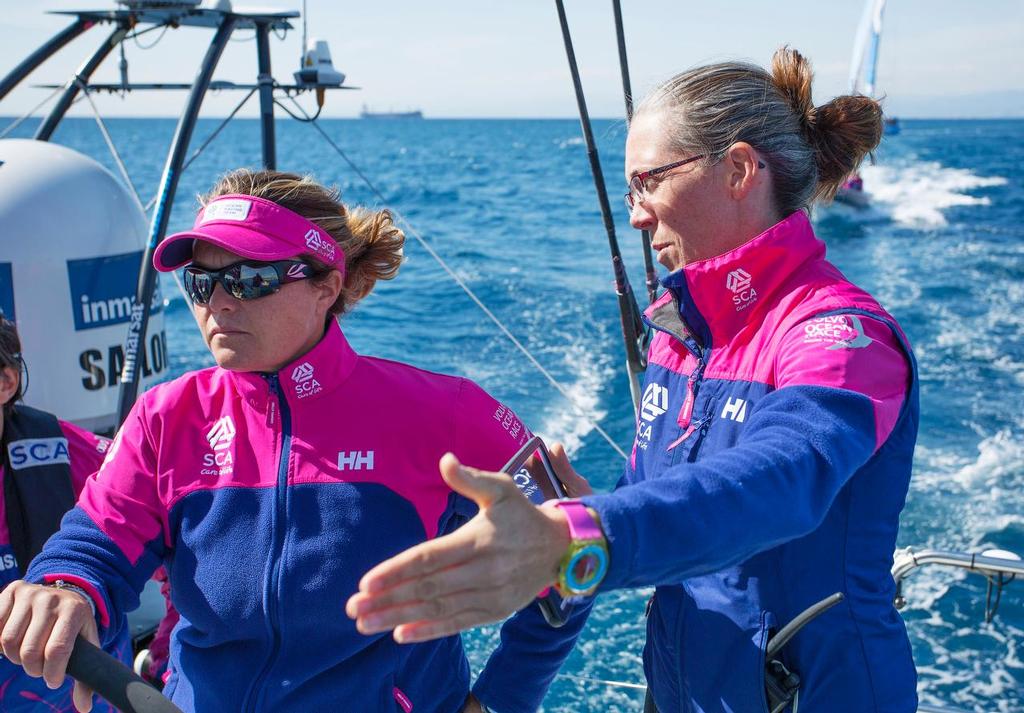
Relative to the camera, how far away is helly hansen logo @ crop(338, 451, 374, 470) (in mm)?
1493

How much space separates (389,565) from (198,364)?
8.60 m

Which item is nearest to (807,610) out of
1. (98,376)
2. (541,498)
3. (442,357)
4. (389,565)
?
(541,498)

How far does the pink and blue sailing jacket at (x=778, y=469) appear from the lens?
928 millimetres

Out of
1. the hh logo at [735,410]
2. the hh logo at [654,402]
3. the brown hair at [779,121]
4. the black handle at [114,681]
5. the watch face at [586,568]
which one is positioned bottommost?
the black handle at [114,681]

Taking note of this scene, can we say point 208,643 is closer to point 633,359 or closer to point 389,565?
point 389,565

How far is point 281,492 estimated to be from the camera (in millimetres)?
1473

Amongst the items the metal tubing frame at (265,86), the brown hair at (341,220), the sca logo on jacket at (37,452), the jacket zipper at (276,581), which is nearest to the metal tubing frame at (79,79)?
the metal tubing frame at (265,86)

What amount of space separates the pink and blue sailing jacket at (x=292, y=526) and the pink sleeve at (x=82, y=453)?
56 centimetres

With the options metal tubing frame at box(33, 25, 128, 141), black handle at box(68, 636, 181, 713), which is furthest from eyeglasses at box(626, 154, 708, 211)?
metal tubing frame at box(33, 25, 128, 141)

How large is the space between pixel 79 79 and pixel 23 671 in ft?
10.5

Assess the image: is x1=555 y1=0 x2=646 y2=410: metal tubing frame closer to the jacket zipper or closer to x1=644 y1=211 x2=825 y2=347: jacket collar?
x1=644 y1=211 x2=825 y2=347: jacket collar

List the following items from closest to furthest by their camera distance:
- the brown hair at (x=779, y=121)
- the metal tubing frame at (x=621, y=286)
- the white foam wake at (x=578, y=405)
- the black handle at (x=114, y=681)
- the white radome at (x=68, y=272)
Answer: the black handle at (x=114, y=681)
the brown hair at (x=779, y=121)
the metal tubing frame at (x=621, y=286)
the white radome at (x=68, y=272)
the white foam wake at (x=578, y=405)

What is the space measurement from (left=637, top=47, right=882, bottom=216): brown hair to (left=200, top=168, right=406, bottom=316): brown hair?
0.54 metres

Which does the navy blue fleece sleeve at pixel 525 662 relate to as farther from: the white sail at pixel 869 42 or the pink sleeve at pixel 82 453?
the white sail at pixel 869 42
